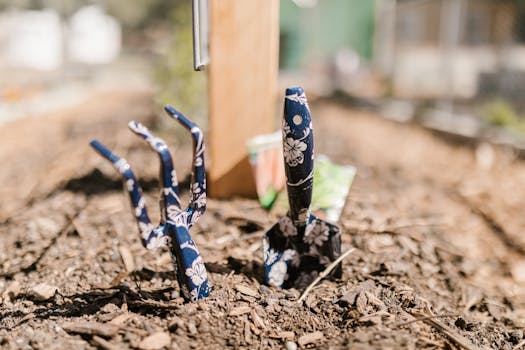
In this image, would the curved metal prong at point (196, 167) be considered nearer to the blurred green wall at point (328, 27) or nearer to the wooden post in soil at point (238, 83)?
the wooden post in soil at point (238, 83)

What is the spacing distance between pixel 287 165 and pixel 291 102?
21cm

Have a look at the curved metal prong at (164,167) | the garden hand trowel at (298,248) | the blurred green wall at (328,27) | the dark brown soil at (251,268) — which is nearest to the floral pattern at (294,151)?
the garden hand trowel at (298,248)

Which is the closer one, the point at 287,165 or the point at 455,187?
the point at 287,165

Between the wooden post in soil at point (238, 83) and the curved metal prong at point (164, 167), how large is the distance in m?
1.43

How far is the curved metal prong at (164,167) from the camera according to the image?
1.51m

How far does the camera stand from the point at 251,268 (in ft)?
6.87

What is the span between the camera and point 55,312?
1.71 meters

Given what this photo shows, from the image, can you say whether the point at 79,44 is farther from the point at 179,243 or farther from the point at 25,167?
the point at 179,243

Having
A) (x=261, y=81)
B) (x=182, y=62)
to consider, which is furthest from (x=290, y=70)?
(x=261, y=81)

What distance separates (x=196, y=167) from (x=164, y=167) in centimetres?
14

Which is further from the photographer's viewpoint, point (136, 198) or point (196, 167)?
point (196, 167)

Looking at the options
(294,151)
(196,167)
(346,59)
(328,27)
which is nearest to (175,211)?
(196,167)

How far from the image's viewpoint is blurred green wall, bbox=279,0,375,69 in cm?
1262

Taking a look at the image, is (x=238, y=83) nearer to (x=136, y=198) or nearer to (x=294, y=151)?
(x=294, y=151)
